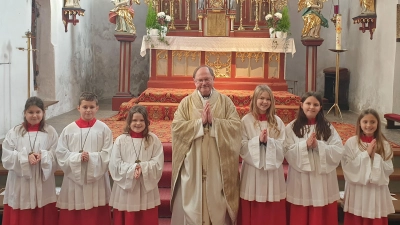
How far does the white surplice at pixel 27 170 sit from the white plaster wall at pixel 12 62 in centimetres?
291

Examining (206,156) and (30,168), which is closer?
(30,168)

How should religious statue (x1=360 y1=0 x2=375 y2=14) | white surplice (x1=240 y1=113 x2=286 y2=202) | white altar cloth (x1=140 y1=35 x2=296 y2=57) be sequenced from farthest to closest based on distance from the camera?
white altar cloth (x1=140 y1=35 x2=296 y2=57) < religious statue (x1=360 y1=0 x2=375 y2=14) < white surplice (x1=240 y1=113 x2=286 y2=202)

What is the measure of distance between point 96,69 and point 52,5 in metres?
3.85

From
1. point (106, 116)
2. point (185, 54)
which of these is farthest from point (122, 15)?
point (106, 116)

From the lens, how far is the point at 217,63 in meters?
10.3

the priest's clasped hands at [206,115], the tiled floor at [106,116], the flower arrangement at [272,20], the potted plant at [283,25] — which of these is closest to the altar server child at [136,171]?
the priest's clasped hands at [206,115]

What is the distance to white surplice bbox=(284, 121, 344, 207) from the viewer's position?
13.7ft

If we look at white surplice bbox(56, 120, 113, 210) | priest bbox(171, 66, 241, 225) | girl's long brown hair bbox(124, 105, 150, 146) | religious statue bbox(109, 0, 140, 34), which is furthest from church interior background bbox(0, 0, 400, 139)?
priest bbox(171, 66, 241, 225)

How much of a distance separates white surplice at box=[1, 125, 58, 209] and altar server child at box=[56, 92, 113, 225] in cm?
15

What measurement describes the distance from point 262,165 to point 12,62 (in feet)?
16.1

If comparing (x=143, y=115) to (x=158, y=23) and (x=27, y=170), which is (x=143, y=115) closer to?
(x=27, y=170)

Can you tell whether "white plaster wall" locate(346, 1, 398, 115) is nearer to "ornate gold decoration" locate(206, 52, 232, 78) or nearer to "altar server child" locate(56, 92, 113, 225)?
"ornate gold decoration" locate(206, 52, 232, 78)

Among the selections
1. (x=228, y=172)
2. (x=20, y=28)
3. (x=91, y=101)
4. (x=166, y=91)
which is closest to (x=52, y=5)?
(x=20, y=28)

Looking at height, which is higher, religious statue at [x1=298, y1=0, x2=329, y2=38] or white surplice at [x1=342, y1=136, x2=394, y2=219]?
religious statue at [x1=298, y1=0, x2=329, y2=38]
